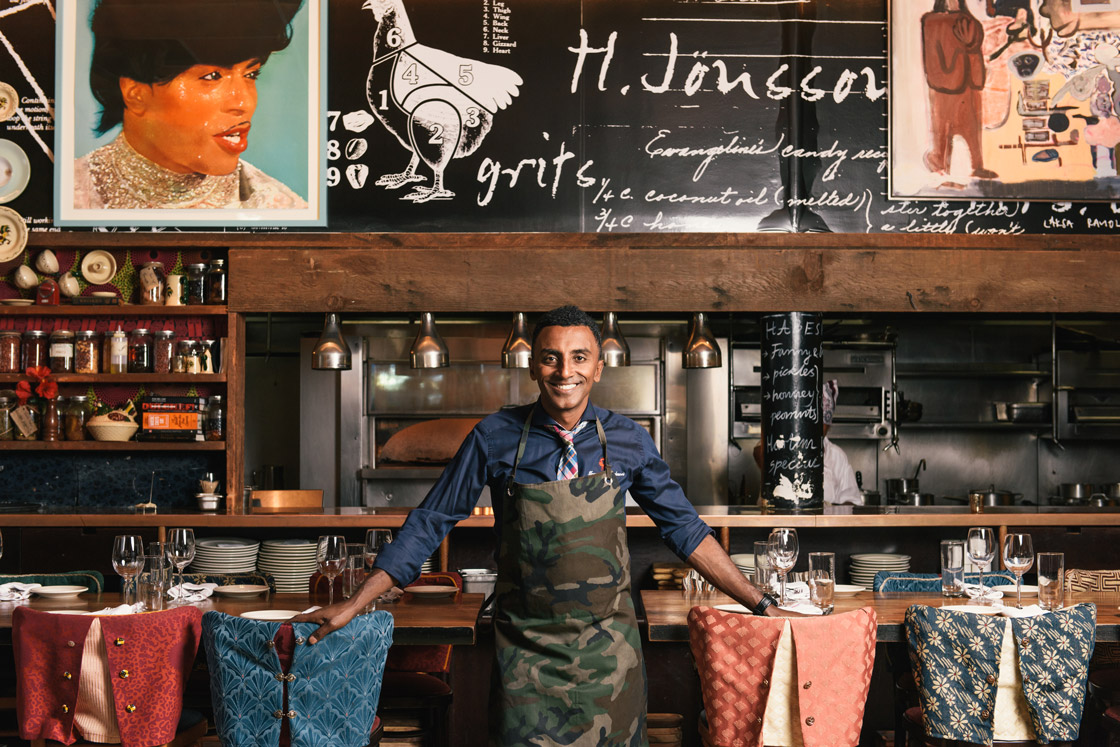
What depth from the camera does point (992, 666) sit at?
123 inches

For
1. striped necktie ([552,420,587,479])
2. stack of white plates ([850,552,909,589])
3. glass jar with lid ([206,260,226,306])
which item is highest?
glass jar with lid ([206,260,226,306])

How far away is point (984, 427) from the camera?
29.1 feet

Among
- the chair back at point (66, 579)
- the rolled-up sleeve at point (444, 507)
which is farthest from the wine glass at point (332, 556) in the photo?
the chair back at point (66, 579)

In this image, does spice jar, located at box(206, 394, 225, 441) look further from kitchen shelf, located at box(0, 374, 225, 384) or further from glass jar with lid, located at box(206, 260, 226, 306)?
glass jar with lid, located at box(206, 260, 226, 306)

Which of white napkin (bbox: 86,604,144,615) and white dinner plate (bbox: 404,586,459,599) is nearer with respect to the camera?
white napkin (bbox: 86,604,144,615)

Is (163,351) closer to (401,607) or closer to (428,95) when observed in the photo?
(428,95)

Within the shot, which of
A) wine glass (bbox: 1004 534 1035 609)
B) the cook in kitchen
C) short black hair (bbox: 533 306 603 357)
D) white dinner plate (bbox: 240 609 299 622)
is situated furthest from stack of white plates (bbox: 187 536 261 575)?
wine glass (bbox: 1004 534 1035 609)

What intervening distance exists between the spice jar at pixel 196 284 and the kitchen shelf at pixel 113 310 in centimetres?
7

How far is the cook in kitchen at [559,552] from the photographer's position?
8.34ft

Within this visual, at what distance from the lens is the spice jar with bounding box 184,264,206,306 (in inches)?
238

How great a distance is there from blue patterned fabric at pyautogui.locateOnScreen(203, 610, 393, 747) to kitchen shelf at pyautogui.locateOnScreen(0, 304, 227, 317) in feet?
11.2

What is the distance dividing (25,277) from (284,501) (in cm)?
202

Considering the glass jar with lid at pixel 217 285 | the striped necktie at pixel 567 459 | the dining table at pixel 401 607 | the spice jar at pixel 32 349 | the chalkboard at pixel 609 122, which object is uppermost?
the chalkboard at pixel 609 122

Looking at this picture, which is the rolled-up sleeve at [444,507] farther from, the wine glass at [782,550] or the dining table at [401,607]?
the wine glass at [782,550]
